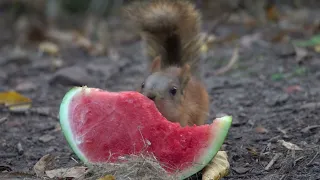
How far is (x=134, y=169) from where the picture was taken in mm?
2984

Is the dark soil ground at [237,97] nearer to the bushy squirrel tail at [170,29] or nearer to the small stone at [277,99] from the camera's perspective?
the small stone at [277,99]

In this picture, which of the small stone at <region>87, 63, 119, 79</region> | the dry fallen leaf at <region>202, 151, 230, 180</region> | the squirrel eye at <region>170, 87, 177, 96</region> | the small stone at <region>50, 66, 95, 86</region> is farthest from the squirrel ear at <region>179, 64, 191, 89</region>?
the small stone at <region>87, 63, 119, 79</region>

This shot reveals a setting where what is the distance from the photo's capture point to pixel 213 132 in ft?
10.7

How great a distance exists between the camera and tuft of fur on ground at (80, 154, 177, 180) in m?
2.96

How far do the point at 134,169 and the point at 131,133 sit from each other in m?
0.40

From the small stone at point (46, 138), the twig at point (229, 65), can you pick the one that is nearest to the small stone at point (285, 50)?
the twig at point (229, 65)

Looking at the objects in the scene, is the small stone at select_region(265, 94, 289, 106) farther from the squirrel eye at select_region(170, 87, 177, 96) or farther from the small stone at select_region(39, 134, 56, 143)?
the small stone at select_region(39, 134, 56, 143)

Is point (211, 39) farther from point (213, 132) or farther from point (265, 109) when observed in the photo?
point (213, 132)

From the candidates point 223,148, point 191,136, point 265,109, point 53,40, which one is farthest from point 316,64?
point 53,40

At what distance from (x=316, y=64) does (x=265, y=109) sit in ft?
4.91

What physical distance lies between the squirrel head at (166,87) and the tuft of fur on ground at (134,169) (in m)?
1.02

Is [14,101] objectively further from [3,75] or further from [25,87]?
[3,75]

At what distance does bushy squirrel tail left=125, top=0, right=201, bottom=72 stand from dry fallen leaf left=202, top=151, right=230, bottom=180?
181 cm

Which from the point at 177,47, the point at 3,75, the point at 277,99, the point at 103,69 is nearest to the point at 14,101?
the point at 177,47
